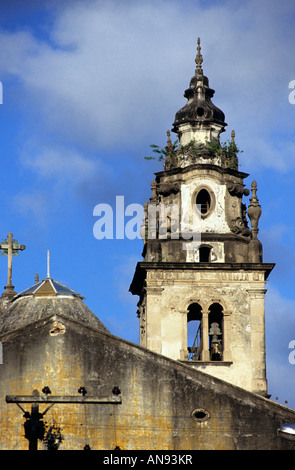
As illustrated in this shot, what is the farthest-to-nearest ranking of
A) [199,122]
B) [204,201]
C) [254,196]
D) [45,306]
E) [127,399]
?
1. [199,122]
2. [204,201]
3. [254,196]
4. [45,306]
5. [127,399]

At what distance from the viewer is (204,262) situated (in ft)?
177

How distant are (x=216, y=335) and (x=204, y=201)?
534 centimetres

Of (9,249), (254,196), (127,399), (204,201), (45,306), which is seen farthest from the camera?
(204,201)

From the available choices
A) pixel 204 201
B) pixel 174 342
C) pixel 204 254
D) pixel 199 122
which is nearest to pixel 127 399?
pixel 174 342

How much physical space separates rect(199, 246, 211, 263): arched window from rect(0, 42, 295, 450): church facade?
0.09 m

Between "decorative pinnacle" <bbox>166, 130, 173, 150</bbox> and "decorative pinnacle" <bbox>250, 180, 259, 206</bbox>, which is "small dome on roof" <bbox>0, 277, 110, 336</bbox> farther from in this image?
"decorative pinnacle" <bbox>166, 130, 173, 150</bbox>

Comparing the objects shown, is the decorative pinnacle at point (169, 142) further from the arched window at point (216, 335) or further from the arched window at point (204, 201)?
the arched window at point (216, 335)

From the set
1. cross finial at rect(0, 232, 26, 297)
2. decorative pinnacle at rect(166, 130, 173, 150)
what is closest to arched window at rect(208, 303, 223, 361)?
decorative pinnacle at rect(166, 130, 173, 150)

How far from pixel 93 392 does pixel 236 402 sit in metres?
3.77

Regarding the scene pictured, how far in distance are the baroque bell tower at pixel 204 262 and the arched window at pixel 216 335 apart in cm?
4

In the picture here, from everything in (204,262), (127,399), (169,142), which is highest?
(169,142)

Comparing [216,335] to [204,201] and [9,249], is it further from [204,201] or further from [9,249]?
[9,249]
